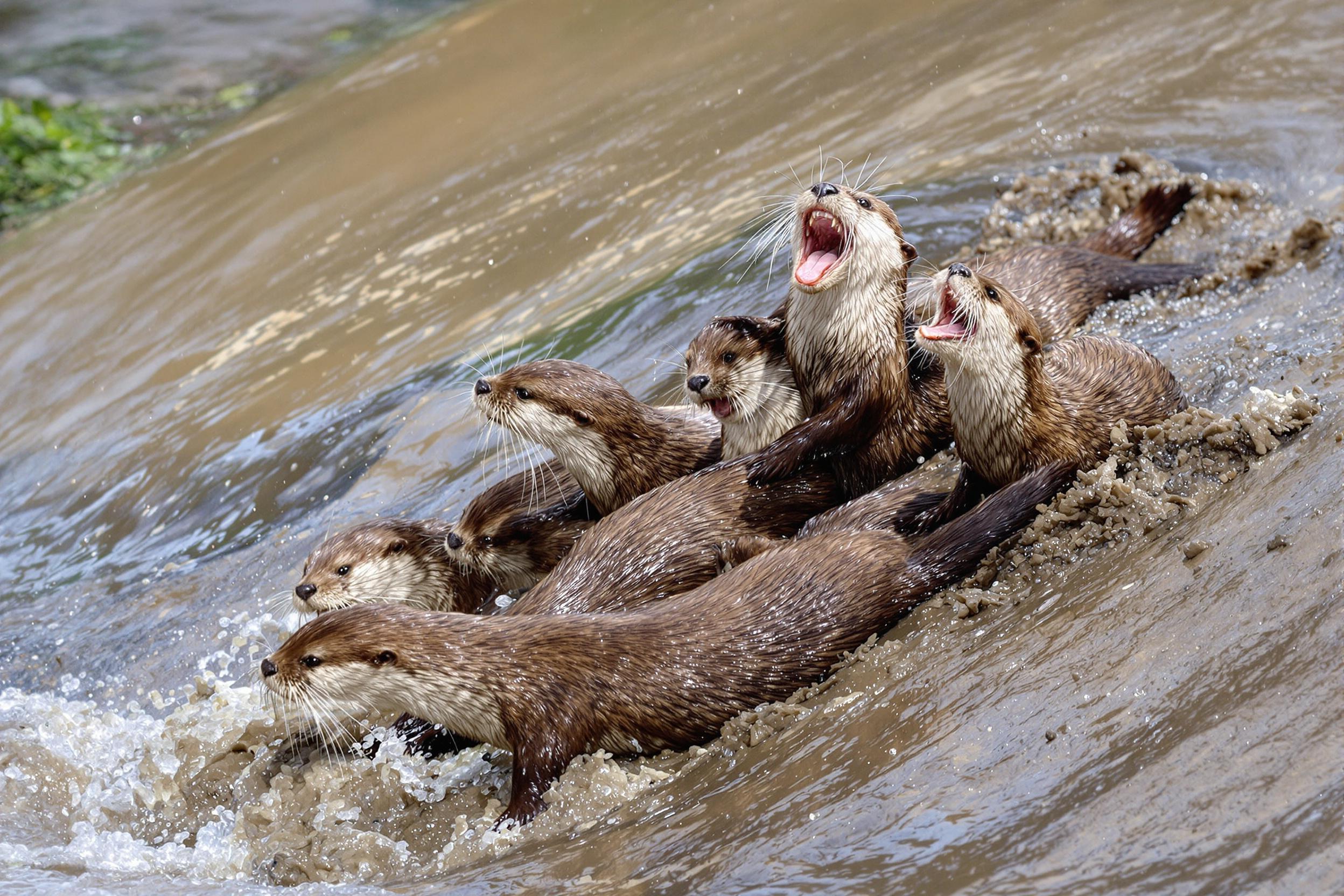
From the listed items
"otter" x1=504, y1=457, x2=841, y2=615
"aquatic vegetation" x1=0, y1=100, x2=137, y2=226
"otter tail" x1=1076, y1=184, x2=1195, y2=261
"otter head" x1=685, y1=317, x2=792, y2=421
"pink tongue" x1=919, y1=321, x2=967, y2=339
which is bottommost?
"otter" x1=504, y1=457, x2=841, y2=615

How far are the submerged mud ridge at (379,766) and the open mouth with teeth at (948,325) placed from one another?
1.49ft

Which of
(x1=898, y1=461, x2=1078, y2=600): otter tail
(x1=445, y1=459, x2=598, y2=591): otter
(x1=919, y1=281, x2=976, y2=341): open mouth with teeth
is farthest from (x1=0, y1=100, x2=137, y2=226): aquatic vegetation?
(x1=898, y1=461, x2=1078, y2=600): otter tail

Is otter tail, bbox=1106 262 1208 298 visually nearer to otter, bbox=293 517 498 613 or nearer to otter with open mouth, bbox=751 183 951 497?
otter with open mouth, bbox=751 183 951 497

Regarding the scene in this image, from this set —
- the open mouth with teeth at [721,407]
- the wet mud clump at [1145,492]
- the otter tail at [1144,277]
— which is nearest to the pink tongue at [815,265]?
the open mouth with teeth at [721,407]

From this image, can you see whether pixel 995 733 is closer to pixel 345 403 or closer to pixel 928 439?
pixel 928 439

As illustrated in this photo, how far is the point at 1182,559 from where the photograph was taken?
3.02 meters

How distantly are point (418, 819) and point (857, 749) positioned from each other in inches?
44.6

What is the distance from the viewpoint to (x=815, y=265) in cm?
416

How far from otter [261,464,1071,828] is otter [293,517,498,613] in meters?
0.83

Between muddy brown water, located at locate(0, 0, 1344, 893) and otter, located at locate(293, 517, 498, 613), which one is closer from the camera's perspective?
muddy brown water, located at locate(0, 0, 1344, 893)

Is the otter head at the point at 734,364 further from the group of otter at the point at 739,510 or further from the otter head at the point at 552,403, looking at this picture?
the otter head at the point at 552,403

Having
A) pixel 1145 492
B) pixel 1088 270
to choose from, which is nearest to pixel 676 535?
pixel 1145 492

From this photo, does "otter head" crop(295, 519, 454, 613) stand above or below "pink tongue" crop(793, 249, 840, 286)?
below

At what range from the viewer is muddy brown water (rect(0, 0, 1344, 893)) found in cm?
256
